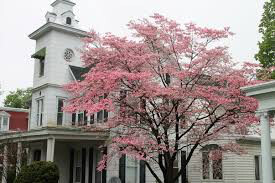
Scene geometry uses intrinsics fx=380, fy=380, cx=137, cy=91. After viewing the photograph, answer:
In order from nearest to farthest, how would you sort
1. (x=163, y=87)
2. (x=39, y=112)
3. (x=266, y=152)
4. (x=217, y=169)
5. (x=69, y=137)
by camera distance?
(x=266, y=152)
(x=163, y=87)
(x=69, y=137)
(x=217, y=169)
(x=39, y=112)

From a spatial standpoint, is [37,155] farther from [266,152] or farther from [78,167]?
[266,152]

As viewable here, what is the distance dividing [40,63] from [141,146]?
14210 millimetres

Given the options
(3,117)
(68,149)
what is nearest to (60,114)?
(68,149)

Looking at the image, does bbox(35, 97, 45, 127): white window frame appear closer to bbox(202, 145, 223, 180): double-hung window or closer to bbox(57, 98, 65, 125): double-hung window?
bbox(57, 98, 65, 125): double-hung window

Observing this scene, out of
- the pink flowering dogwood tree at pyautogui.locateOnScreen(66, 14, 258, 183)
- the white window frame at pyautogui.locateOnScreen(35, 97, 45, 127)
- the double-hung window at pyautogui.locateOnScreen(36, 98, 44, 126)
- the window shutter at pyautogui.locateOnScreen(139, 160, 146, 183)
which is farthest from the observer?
the double-hung window at pyautogui.locateOnScreen(36, 98, 44, 126)

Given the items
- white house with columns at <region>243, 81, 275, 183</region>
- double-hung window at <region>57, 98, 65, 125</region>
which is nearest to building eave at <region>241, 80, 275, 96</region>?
white house with columns at <region>243, 81, 275, 183</region>

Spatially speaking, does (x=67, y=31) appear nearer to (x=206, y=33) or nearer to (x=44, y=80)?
(x=44, y=80)

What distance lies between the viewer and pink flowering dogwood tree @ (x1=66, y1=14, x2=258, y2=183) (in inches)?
619

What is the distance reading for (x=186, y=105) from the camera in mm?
16234

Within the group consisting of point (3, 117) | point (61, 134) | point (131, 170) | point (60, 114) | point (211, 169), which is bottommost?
point (131, 170)

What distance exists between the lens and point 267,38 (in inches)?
995

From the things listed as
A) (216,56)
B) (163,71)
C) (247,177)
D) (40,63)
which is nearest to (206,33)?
(216,56)

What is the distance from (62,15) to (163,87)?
45.8 feet

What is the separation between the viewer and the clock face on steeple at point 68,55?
2637 centimetres
